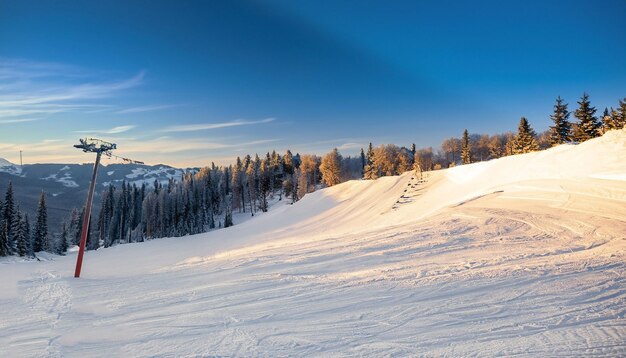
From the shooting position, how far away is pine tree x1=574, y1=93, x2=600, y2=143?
143 feet

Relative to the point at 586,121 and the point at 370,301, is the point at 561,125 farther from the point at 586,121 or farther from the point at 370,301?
the point at 370,301

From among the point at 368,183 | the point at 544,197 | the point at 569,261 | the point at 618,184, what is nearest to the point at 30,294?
the point at 569,261

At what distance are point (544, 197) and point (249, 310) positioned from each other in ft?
66.5

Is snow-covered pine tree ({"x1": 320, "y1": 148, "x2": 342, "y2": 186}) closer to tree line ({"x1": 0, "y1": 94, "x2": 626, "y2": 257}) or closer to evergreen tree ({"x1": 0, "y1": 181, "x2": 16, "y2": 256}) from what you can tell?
tree line ({"x1": 0, "y1": 94, "x2": 626, "y2": 257})

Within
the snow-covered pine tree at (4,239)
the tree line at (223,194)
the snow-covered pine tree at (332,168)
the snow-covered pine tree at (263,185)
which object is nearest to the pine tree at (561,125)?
the tree line at (223,194)

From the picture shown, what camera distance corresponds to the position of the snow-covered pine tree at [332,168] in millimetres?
73812

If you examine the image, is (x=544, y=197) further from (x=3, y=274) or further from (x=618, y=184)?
(x=3, y=274)

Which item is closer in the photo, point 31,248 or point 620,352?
point 620,352

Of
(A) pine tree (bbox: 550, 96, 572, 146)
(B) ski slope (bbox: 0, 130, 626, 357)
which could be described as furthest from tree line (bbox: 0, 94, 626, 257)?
(B) ski slope (bbox: 0, 130, 626, 357)

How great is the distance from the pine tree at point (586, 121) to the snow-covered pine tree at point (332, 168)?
44299mm

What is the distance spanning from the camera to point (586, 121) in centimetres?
4450

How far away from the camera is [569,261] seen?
8.41 meters

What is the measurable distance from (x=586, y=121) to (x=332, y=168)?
4667 cm

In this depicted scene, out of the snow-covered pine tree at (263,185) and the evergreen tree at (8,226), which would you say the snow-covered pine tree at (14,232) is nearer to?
the evergreen tree at (8,226)
